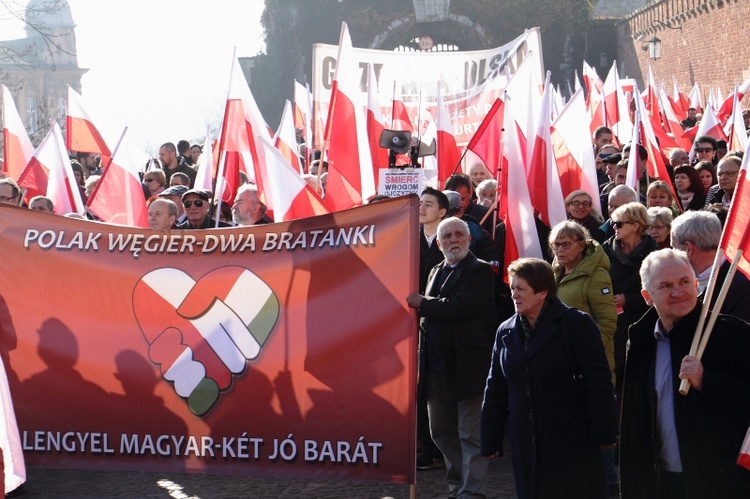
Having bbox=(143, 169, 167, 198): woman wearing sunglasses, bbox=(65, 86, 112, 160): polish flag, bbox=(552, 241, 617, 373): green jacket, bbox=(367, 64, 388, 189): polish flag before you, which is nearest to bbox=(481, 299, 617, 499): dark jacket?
bbox=(552, 241, 617, 373): green jacket

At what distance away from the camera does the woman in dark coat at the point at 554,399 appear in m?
4.81

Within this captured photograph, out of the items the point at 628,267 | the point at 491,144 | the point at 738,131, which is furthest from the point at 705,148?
the point at 628,267

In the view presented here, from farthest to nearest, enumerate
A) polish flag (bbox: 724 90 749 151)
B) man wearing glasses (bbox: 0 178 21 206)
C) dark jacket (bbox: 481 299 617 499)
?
polish flag (bbox: 724 90 749 151)
man wearing glasses (bbox: 0 178 21 206)
dark jacket (bbox: 481 299 617 499)

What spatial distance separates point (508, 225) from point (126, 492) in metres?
3.11

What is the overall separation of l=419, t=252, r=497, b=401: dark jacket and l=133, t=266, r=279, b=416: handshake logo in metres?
0.86

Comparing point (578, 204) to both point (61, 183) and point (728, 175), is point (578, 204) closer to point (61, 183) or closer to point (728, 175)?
point (728, 175)

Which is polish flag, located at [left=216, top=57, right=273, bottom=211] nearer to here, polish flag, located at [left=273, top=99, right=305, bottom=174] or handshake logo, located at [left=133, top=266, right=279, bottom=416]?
polish flag, located at [left=273, top=99, right=305, bottom=174]

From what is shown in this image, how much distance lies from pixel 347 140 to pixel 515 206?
2.58 metres

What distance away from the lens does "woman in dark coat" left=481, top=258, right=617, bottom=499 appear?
4.81 meters

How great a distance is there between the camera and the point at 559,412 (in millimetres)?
4832

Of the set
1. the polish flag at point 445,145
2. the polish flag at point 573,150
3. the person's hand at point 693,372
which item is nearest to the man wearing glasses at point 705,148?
the polish flag at point 573,150

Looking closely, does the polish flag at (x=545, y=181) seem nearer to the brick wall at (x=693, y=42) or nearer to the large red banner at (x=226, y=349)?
the large red banner at (x=226, y=349)

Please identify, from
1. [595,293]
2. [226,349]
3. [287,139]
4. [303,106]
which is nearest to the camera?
[226,349]

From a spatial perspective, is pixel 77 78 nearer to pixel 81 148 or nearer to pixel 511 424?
pixel 81 148
